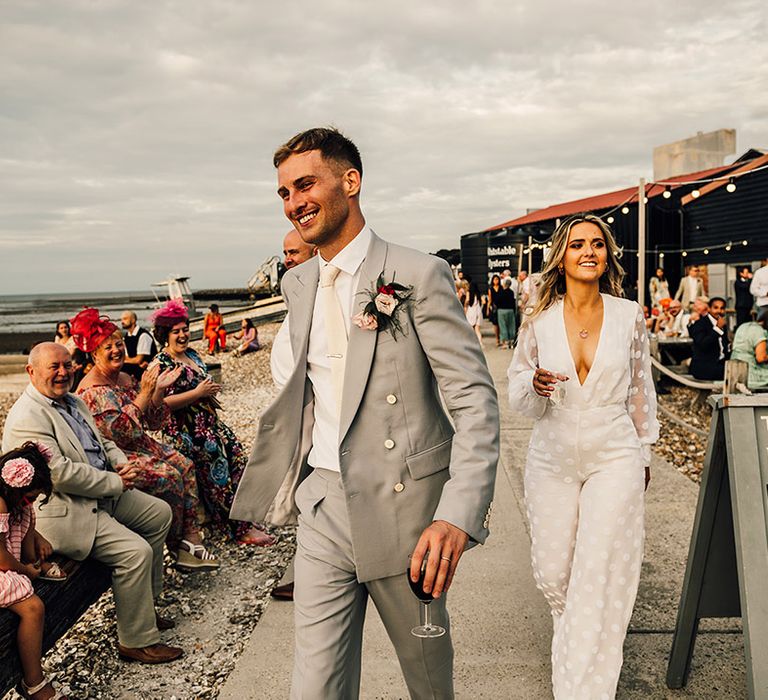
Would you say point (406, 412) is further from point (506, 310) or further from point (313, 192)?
point (506, 310)

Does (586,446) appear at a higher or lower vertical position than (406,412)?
lower

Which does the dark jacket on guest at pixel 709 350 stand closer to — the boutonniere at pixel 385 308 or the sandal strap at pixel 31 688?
the boutonniere at pixel 385 308

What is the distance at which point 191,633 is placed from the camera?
14.3 ft

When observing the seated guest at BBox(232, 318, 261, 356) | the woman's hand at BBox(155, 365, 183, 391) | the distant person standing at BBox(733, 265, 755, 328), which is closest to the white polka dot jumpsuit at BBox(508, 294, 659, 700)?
the woman's hand at BBox(155, 365, 183, 391)

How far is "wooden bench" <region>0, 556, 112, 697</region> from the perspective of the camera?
10.2 feet

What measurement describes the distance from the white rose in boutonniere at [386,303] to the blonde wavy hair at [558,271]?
5.13 ft

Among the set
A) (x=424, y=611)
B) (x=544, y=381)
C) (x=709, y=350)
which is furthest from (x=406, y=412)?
(x=709, y=350)

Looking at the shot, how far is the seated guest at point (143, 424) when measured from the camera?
4980mm

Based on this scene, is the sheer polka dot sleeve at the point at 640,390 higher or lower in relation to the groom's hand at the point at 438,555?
higher

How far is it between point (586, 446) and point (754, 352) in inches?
296

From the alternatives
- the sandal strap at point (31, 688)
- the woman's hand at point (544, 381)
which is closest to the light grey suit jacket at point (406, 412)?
the woman's hand at point (544, 381)

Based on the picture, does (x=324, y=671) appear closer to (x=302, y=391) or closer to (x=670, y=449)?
(x=302, y=391)

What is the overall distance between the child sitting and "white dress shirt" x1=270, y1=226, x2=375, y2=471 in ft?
5.10

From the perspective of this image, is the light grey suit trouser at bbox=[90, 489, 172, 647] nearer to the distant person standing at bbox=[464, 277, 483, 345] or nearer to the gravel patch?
the gravel patch
